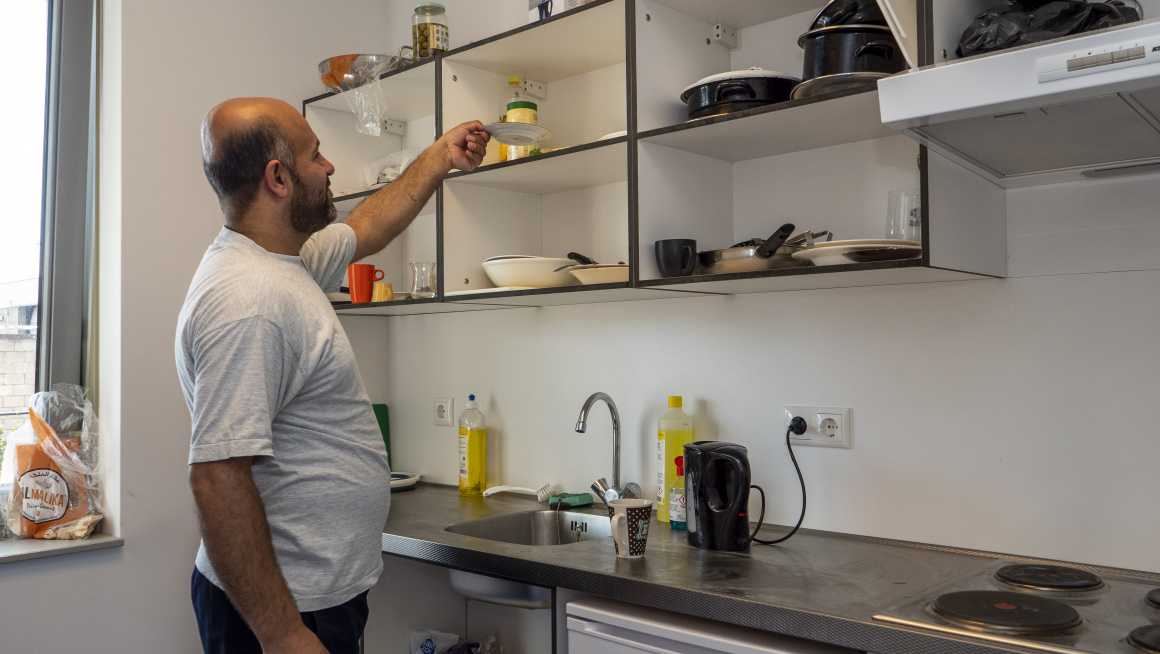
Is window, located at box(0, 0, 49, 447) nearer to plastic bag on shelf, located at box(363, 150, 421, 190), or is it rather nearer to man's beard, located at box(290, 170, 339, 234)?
plastic bag on shelf, located at box(363, 150, 421, 190)

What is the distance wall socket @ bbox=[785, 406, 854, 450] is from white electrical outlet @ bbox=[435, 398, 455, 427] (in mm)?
1166

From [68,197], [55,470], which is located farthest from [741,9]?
[55,470]

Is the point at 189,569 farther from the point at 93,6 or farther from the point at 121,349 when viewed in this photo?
the point at 93,6

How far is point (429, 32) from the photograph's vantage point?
2.43 meters

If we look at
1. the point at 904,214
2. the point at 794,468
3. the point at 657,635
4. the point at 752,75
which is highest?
the point at 752,75

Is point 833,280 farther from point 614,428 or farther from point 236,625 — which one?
point 236,625

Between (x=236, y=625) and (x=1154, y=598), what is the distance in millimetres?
1485

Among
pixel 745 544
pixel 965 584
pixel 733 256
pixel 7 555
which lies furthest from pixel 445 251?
pixel 965 584

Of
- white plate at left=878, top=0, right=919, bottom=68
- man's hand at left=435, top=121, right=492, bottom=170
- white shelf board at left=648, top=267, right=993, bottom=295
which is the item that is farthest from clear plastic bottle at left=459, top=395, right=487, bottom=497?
white plate at left=878, top=0, right=919, bottom=68

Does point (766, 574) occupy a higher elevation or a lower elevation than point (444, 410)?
lower

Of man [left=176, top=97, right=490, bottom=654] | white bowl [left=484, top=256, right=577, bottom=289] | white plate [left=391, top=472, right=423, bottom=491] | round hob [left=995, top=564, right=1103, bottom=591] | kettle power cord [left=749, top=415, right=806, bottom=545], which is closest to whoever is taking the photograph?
man [left=176, top=97, right=490, bottom=654]

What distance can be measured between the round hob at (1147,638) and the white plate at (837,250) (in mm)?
653

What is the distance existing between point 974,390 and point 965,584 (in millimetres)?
402

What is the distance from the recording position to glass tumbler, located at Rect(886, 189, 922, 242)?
63.1 inches
